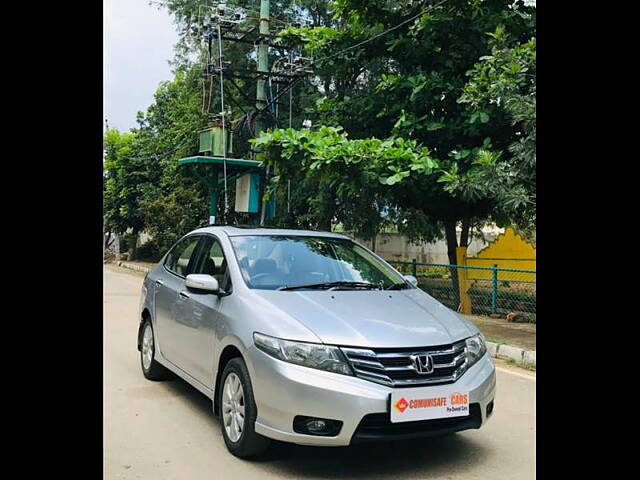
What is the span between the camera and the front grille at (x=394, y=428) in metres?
3.70

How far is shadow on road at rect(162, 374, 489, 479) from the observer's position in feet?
13.1

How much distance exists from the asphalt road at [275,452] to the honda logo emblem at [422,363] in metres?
0.70

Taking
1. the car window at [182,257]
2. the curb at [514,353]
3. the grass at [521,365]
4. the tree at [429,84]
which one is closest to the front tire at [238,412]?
the car window at [182,257]

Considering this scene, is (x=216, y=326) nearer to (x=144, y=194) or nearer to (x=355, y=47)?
(x=355, y=47)

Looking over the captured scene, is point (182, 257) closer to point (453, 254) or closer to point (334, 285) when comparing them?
point (334, 285)

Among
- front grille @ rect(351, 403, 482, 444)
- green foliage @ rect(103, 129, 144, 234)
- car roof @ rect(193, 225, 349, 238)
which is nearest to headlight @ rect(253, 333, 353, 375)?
front grille @ rect(351, 403, 482, 444)

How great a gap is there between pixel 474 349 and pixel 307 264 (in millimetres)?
1492

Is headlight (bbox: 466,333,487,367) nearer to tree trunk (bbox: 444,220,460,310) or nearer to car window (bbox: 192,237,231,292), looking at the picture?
car window (bbox: 192,237,231,292)

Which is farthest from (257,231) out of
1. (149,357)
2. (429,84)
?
(429,84)
